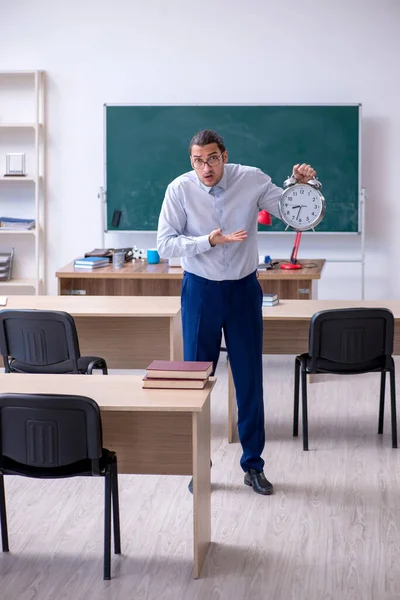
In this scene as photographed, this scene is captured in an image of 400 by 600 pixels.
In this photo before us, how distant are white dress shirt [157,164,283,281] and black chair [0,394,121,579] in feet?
3.81

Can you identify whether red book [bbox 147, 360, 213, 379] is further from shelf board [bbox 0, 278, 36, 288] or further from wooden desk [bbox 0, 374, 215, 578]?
shelf board [bbox 0, 278, 36, 288]

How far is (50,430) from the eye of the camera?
318cm

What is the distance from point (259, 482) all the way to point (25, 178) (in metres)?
4.71

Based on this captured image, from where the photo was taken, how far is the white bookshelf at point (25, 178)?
8.37m

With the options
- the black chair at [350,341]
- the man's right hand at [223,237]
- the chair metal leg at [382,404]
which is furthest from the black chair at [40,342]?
the chair metal leg at [382,404]

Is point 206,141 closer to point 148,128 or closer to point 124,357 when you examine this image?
point 124,357

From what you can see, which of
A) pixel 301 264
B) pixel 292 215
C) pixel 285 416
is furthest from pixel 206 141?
pixel 301 264

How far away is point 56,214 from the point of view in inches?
337

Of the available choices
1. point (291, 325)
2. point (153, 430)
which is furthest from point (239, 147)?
point (153, 430)

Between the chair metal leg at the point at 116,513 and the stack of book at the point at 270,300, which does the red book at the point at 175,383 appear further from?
the stack of book at the point at 270,300

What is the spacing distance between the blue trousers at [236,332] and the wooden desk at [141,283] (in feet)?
8.44

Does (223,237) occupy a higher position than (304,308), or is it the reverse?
(223,237)

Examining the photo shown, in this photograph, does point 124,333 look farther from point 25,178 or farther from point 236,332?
point 25,178

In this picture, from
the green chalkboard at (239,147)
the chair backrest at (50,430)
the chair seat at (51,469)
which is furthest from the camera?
the green chalkboard at (239,147)
